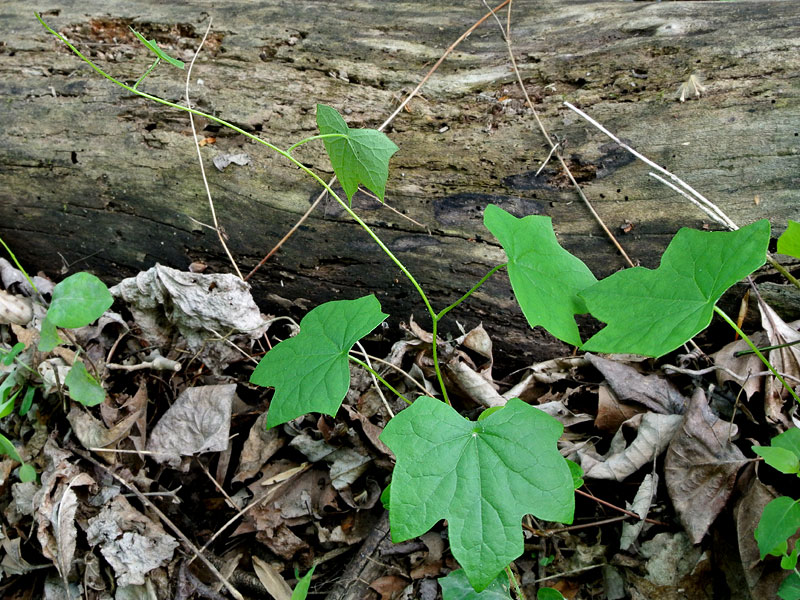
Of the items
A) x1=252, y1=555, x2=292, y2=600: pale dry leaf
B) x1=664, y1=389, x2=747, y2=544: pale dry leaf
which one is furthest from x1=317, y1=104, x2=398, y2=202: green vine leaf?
x1=252, y1=555, x2=292, y2=600: pale dry leaf

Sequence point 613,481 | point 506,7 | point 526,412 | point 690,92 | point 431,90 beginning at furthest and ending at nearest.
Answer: point 506,7 → point 431,90 → point 690,92 → point 613,481 → point 526,412

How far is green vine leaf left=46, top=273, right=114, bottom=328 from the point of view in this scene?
1874mm

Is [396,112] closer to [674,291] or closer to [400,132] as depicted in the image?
[400,132]

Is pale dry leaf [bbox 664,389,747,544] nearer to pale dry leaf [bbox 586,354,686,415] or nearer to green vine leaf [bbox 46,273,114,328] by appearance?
pale dry leaf [bbox 586,354,686,415]

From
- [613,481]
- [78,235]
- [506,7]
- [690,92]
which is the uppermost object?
[506,7]

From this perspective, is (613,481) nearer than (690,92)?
Yes

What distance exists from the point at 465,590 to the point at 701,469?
0.77 m

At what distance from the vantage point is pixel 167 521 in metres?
1.87

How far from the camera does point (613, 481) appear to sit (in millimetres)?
1723

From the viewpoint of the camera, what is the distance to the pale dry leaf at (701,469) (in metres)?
1.59

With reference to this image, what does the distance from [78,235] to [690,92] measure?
256 centimetres

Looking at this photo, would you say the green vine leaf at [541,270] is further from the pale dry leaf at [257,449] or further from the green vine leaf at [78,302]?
the green vine leaf at [78,302]

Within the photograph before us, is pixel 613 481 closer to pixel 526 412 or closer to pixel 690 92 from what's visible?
pixel 526 412

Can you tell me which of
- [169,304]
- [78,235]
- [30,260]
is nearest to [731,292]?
[169,304]
